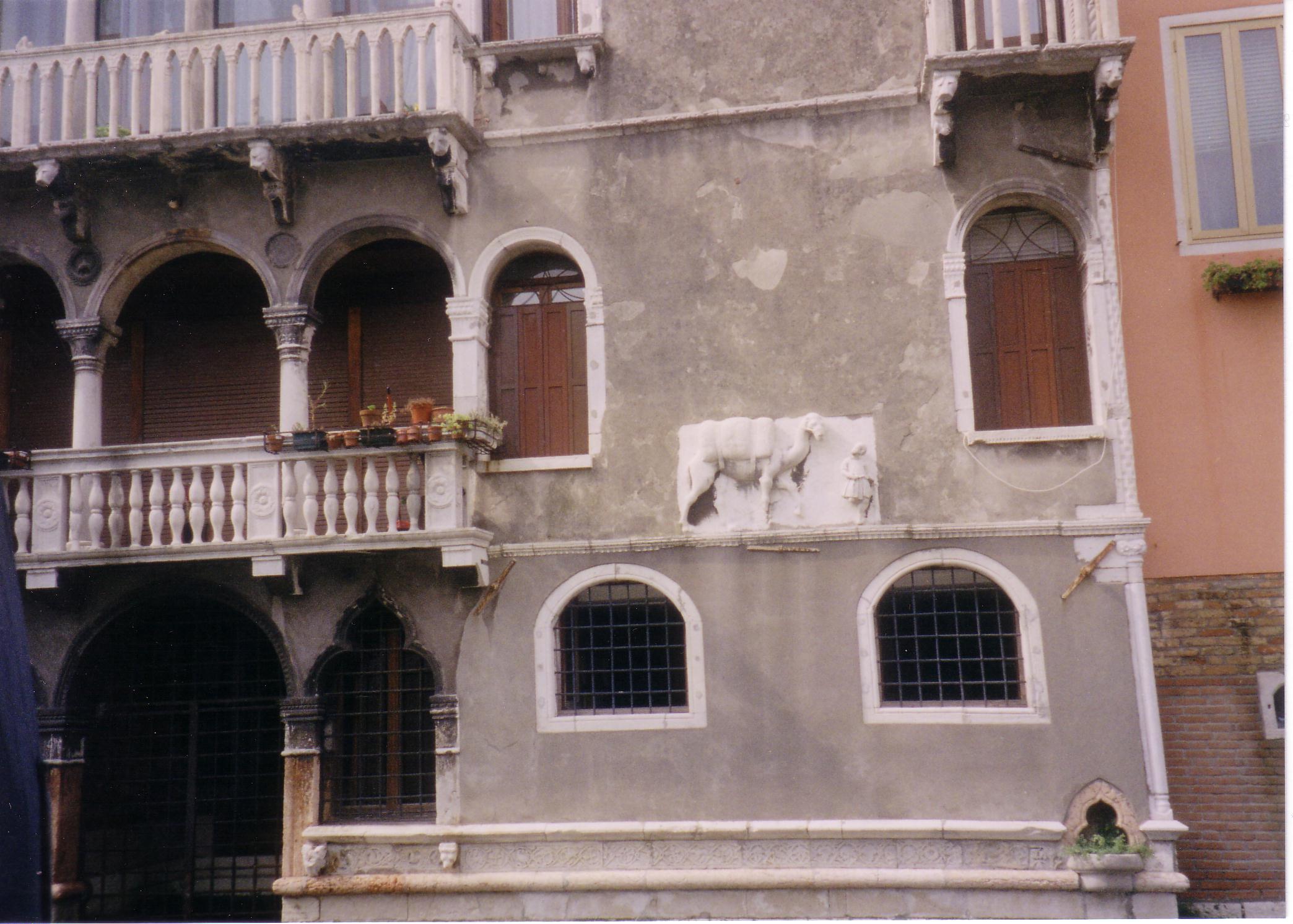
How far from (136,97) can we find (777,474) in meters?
6.93

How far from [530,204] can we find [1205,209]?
6097mm

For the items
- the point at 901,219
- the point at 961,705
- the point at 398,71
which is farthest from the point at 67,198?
the point at 961,705


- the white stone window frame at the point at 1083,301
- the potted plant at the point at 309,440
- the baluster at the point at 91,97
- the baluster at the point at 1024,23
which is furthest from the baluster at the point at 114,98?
the baluster at the point at 1024,23

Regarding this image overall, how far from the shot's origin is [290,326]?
10.8 metres

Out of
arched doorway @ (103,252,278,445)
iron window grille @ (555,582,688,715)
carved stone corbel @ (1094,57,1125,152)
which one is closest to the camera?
carved stone corbel @ (1094,57,1125,152)

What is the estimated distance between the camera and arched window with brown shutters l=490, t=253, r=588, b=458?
1080cm

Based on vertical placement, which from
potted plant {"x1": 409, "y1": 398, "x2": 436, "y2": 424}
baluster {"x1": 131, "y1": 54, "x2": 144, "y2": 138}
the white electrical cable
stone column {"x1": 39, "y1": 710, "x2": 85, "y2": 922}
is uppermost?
baluster {"x1": 131, "y1": 54, "x2": 144, "y2": 138}

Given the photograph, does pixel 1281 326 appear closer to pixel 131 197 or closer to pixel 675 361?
pixel 675 361

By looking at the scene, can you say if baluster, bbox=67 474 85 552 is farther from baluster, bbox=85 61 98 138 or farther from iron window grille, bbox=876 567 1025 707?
iron window grille, bbox=876 567 1025 707

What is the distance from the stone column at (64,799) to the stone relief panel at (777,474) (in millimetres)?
6076

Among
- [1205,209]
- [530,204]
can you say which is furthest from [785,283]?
[1205,209]

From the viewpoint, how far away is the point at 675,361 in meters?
10.4

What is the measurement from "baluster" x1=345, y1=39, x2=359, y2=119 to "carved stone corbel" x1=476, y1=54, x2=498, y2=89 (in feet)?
3.39

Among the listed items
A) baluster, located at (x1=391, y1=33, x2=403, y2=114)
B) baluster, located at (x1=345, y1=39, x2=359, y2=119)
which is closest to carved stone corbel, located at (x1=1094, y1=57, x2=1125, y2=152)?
baluster, located at (x1=391, y1=33, x2=403, y2=114)
